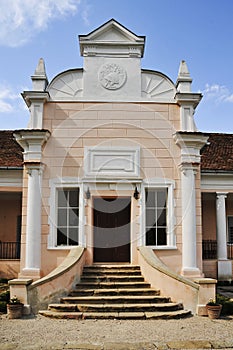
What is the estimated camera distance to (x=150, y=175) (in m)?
11.9

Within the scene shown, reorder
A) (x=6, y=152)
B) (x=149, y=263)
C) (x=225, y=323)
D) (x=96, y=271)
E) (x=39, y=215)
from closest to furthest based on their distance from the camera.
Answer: (x=225, y=323) < (x=149, y=263) < (x=96, y=271) < (x=39, y=215) < (x=6, y=152)

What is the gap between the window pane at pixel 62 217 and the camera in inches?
464

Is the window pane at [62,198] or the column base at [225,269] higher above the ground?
the window pane at [62,198]

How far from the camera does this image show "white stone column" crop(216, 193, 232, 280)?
14098 mm

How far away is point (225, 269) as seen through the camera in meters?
14.1

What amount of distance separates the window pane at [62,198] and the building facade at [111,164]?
0.10 ft

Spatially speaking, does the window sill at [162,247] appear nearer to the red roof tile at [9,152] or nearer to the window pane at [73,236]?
the window pane at [73,236]

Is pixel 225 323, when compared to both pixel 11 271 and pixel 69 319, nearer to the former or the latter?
pixel 69 319

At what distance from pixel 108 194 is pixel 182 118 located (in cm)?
330

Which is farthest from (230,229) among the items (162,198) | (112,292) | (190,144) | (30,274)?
(30,274)

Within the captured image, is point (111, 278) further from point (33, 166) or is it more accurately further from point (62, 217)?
point (33, 166)

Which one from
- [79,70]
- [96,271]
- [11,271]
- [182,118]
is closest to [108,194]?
[96,271]

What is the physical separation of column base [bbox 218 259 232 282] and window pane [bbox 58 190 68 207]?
6.16 m

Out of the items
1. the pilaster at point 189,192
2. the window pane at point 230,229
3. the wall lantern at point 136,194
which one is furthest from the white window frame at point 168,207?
the window pane at point 230,229
